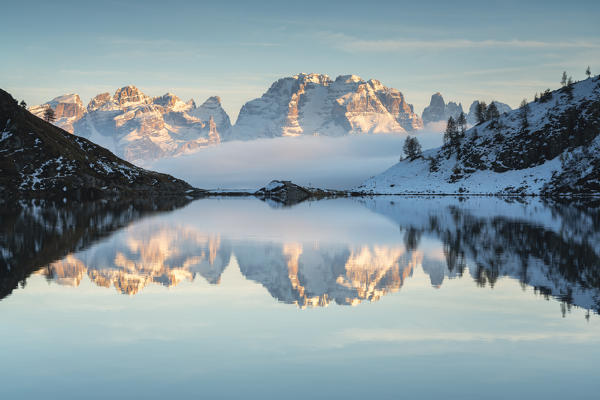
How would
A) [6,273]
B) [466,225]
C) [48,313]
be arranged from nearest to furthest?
[48,313], [6,273], [466,225]

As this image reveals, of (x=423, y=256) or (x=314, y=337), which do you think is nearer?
(x=314, y=337)

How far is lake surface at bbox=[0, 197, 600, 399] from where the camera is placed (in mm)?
17766

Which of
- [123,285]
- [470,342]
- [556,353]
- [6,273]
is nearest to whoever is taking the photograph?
[556,353]

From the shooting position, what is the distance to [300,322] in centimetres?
2564

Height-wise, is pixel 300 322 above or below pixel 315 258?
below

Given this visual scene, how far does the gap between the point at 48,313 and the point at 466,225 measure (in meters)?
61.2

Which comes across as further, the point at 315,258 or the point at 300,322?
the point at 315,258

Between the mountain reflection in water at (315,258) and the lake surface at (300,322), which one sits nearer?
the lake surface at (300,322)

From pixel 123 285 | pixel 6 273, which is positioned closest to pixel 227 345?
pixel 123 285

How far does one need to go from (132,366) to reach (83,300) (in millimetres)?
12343

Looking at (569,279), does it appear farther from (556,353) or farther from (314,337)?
(314,337)

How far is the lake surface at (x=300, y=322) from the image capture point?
1777 centimetres

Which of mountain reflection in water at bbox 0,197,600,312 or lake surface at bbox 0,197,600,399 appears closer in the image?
lake surface at bbox 0,197,600,399

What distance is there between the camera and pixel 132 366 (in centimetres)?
1928
